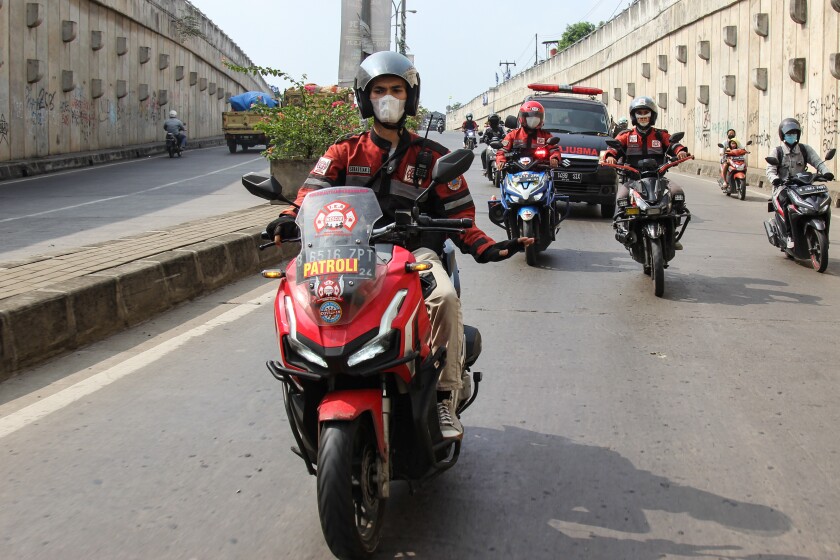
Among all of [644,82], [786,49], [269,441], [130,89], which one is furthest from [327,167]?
[644,82]

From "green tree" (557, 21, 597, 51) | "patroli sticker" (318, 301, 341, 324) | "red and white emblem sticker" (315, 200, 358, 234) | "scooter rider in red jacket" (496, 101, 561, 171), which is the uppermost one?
"green tree" (557, 21, 597, 51)

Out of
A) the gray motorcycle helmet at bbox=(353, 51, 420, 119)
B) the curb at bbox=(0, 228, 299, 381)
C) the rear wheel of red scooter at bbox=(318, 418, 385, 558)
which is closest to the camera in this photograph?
the rear wheel of red scooter at bbox=(318, 418, 385, 558)

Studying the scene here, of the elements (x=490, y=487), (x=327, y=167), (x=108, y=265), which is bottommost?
(x=490, y=487)

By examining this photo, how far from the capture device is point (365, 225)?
3.47 metres

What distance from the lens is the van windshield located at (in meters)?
18.4

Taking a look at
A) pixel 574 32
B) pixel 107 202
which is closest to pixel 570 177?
pixel 107 202

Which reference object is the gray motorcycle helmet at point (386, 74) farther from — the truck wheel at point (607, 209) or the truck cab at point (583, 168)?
the truck wheel at point (607, 209)

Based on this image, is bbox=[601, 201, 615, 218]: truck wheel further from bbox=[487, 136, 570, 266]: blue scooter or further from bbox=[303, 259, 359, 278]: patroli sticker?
bbox=[303, 259, 359, 278]: patroli sticker

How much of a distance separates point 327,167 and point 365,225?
923 mm

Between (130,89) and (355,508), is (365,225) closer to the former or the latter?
(355,508)

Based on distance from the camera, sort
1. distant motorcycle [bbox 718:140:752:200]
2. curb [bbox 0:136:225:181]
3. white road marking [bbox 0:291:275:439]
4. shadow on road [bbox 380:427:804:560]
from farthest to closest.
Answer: curb [bbox 0:136:225:181] → distant motorcycle [bbox 718:140:752:200] → white road marking [bbox 0:291:275:439] → shadow on road [bbox 380:427:804:560]

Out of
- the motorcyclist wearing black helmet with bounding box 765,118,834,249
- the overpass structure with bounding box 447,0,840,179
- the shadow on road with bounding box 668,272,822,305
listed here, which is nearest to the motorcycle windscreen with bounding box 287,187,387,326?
the shadow on road with bounding box 668,272,822,305

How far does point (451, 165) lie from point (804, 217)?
836cm

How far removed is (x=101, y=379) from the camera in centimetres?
604
